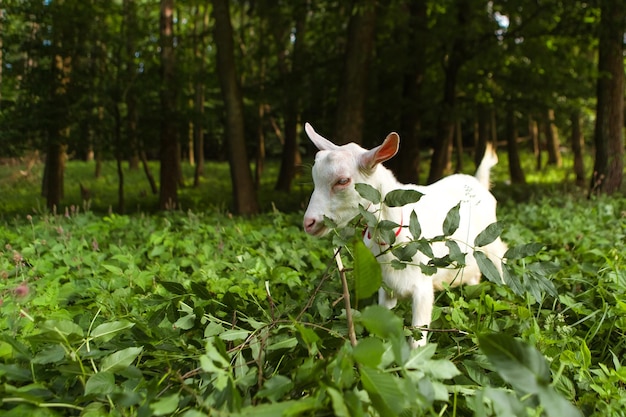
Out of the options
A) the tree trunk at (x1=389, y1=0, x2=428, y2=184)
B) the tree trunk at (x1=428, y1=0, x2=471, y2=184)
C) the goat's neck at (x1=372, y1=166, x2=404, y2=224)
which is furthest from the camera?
the tree trunk at (x1=389, y1=0, x2=428, y2=184)

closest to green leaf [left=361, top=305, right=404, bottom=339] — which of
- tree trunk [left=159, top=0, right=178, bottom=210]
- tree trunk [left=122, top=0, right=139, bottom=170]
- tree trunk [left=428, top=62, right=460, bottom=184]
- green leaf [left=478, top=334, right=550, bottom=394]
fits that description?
green leaf [left=478, top=334, right=550, bottom=394]

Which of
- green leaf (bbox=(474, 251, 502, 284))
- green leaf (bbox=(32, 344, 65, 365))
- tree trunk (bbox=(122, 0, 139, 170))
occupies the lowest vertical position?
green leaf (bbox=(32, 344, 65, 365))

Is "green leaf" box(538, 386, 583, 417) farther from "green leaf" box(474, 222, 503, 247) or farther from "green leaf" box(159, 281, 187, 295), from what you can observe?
"green leaf" box(159, 281, 187, 295)

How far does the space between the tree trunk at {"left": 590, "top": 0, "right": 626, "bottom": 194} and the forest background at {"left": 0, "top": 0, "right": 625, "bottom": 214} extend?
0.02 meters

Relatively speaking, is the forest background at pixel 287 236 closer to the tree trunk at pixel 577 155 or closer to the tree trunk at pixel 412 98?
the tree trunk at pixel 412 98

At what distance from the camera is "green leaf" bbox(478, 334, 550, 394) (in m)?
1.16

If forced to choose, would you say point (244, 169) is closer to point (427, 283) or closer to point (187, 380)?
point (427, 283)

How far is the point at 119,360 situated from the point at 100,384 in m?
0.10

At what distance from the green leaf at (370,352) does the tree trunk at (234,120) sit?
6861mm

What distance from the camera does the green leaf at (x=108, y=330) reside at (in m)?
1.66

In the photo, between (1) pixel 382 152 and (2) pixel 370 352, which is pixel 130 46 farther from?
(2) pixel 370 352

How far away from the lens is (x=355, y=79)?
7.60 m

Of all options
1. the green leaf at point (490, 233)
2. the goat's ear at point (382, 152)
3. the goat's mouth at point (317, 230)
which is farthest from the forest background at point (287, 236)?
the goat's ear at point (382, 152)

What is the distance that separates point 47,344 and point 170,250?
6.71 feet
